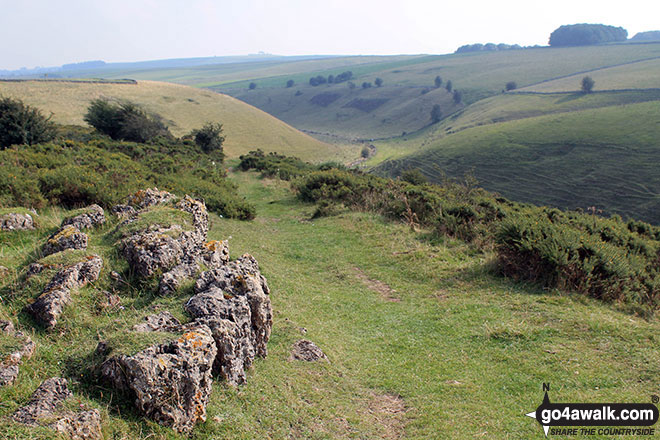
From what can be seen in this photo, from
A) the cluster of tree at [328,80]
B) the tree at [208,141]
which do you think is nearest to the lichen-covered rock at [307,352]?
the tree at [208,141]

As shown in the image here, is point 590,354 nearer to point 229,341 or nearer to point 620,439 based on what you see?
point 620,439

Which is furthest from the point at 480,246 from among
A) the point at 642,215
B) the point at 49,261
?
the point at 642,215

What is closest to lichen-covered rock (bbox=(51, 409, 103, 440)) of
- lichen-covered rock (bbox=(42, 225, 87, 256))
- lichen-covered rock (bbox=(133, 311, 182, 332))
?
lichen-covered rock (bbox=(133, 311, 182, 332))

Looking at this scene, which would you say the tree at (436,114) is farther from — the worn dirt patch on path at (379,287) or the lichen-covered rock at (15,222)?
the lichen-covered rock at (15,222)

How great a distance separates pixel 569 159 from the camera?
5041 centimetres

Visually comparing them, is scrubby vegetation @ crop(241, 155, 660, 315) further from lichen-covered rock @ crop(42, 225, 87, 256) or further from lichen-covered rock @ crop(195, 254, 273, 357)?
lichen-covered rock @ crop(42, 225, 87, 256)

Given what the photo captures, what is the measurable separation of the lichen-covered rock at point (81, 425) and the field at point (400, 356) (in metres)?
0.10

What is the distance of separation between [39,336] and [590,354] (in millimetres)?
7458

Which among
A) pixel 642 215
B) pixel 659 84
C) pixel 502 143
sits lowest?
pixel 642 215

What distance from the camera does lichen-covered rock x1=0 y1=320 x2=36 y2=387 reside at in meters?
3.54

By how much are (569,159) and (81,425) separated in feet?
192

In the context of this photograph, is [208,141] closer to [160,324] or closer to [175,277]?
[175,277]

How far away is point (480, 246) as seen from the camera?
11453mm

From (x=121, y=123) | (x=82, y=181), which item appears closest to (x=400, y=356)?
(x=82, y=181)
